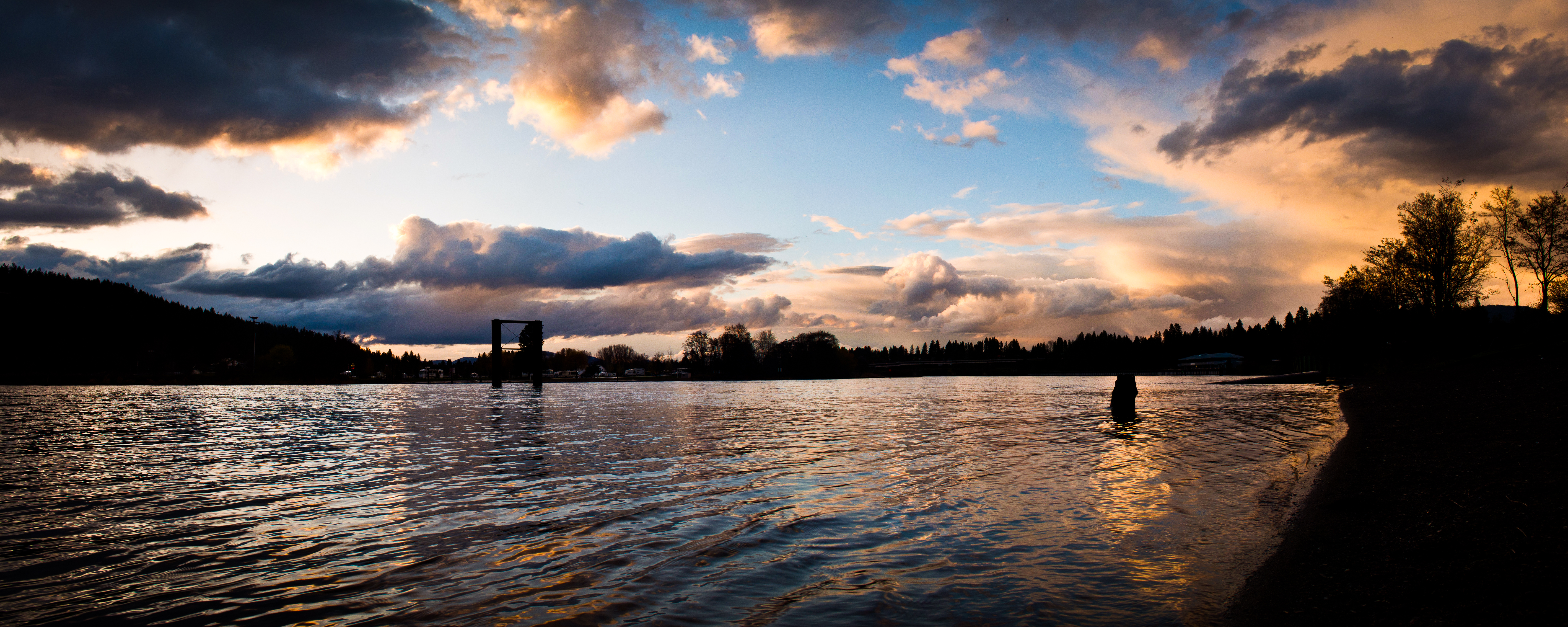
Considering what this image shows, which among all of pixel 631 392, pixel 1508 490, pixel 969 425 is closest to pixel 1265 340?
pixel 631 392

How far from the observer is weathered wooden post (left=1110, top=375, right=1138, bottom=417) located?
35156 millimetres

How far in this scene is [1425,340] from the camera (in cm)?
5806

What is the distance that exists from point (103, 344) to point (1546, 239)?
854 ft

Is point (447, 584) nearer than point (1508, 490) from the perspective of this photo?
Yes

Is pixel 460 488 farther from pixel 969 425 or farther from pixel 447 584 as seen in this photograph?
pixel 969 425

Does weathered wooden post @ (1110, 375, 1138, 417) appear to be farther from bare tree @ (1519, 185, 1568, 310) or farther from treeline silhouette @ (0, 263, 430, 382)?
treeline silhouette @ (0, 263, 430, 382)

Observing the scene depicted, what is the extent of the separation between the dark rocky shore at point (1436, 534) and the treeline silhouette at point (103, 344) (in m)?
187

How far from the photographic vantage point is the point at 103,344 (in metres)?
171

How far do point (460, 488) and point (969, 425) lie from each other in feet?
76.2

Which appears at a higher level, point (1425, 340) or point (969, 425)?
point (1425, 340)

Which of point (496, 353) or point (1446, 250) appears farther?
point (496, 353)

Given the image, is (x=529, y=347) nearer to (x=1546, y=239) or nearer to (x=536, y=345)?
(x=536, y=345)

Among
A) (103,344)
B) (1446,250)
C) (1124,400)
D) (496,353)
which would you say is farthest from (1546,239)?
(103,344)

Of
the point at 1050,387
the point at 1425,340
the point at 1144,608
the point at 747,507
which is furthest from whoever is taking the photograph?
the point at 1050,387
